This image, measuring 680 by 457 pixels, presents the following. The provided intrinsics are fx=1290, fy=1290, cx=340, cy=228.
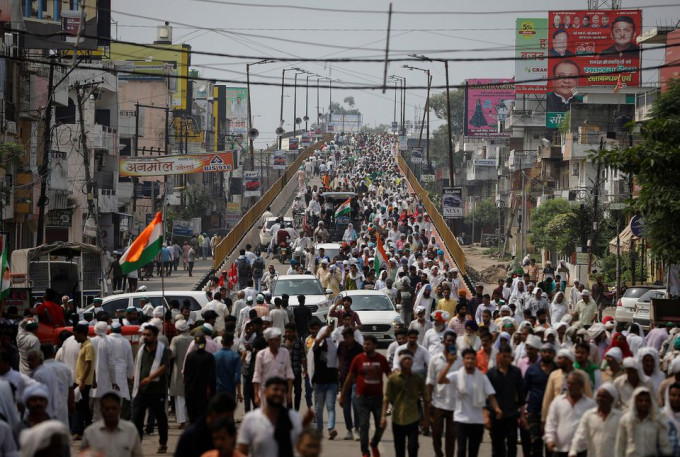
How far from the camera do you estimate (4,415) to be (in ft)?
35.7

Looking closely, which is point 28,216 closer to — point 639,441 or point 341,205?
point 341,205

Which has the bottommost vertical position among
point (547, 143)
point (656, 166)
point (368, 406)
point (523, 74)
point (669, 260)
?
point (368, 406)

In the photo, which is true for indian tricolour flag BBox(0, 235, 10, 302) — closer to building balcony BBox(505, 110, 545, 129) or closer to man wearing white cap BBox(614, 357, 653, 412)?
man wearing white cap BBox(614, 357, 653, 412)

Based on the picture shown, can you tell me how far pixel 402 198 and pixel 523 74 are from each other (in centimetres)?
3337

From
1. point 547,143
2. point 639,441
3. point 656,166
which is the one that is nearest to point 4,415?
point 639,441

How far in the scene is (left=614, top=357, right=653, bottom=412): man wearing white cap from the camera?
12.2 meters

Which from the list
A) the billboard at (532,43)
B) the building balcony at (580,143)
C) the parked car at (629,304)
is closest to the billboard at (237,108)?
the billboard at (532,43)

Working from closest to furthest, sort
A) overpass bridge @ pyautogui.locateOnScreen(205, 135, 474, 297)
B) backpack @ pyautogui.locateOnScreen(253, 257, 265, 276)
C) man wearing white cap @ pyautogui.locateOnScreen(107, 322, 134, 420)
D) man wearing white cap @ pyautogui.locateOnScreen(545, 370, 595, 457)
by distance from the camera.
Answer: man wearing white cap @ pyautogui.locateOnScreen(545, 370, 595, 457)
man wearing white cap @ pyautogui.locateOnScreen(107, 322, 134, 420)
backpack @ pyautogui.locateOnScreen(253, 257, 265, 276)
overpass bridge @ pyautogui.locateOnScreen(205, 135, 474, 297)

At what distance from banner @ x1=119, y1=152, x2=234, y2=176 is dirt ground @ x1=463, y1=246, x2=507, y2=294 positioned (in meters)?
11.3

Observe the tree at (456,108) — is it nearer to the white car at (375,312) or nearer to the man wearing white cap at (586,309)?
the white car at (375,312)

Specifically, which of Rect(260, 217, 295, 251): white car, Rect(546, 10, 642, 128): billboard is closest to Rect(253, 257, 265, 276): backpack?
Rect(260, 217, 295, 251): white car

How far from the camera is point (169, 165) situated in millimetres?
50906

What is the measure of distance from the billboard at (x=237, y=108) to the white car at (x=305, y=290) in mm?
136254

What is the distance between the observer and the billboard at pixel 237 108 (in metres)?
169
